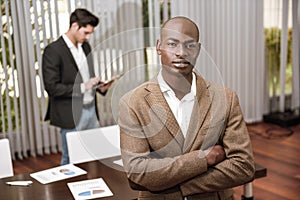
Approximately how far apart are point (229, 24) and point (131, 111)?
4.66m

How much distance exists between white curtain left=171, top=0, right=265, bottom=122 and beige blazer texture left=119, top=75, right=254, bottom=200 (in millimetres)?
3955

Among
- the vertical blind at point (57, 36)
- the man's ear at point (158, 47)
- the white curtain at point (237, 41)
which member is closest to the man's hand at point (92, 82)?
the man's ear at point (158, 47)

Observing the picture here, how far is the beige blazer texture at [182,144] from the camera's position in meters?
1.40

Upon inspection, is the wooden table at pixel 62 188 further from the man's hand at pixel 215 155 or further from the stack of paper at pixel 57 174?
the man's hand at pixel 215 155

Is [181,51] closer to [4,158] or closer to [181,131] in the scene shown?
[181,131]

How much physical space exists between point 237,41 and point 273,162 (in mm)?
1789

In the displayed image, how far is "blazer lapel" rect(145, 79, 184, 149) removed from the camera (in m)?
1.37

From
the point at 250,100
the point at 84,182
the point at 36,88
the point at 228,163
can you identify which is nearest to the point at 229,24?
the point at 250,100

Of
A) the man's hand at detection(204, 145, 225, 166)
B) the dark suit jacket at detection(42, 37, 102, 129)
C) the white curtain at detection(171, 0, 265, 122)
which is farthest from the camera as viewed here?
the white curtain at detection(171, 0, 265, 122)

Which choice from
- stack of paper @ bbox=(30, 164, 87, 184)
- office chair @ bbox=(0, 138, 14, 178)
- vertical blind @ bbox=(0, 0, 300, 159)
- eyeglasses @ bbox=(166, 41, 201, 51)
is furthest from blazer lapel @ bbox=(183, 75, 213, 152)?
vertical blind @ bbox=(0, 0, 300, 159)

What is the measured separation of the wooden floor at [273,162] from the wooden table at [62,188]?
60.2 inches

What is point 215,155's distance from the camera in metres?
1.59

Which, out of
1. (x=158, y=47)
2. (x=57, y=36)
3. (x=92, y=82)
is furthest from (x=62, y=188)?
(x=57, y=36)

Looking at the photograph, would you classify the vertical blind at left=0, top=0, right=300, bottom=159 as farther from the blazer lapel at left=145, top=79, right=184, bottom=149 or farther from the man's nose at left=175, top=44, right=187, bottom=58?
the man's nose at left=175, top=44, right=187, bottom=58
